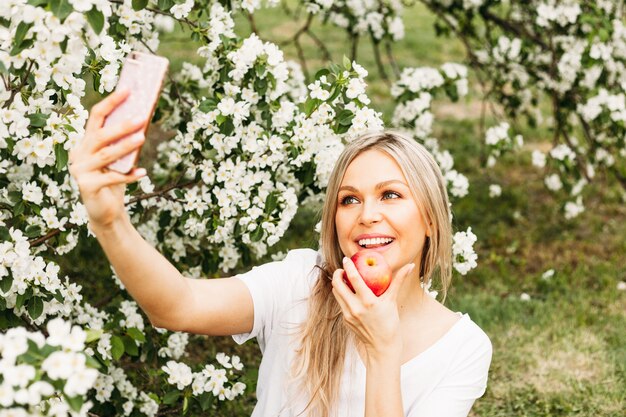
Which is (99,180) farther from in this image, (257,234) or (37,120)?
(257,234)

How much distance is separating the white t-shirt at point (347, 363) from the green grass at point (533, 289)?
62cm

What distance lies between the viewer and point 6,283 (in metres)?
2.70

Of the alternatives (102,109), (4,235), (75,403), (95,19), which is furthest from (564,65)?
(75,403)

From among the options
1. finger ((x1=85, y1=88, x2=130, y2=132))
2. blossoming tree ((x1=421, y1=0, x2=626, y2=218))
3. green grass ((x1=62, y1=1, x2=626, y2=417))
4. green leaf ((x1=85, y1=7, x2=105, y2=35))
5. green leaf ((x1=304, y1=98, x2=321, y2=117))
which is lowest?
green grass ((x1=62, y1=1, x2=626, y2=417))

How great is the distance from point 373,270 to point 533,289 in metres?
3.28

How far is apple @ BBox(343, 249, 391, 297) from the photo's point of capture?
7.64 feet

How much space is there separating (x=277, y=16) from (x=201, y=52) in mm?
8408

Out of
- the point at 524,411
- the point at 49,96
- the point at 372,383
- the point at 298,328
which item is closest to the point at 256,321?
the point at 298,328

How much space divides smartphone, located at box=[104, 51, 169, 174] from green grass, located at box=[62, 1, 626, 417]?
1.63 m

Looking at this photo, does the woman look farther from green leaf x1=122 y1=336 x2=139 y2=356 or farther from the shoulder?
green leaf x1=122 y1=336 x2=139 y2=356

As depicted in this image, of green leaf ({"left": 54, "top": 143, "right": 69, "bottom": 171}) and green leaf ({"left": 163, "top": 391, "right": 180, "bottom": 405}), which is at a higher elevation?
green leaf ({"left": 54, "top": 143, "right": 69, "bottom": 171})

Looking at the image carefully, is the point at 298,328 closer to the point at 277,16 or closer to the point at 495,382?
the point at 495,382

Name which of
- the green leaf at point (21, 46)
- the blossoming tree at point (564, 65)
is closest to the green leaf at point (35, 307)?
the green leaf at point (21, 46)

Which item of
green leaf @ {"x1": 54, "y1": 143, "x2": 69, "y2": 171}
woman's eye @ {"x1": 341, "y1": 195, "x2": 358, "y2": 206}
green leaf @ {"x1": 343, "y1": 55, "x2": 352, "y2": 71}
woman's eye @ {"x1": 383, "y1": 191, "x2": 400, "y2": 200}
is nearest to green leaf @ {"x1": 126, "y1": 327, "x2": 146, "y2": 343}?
green leaf @ {"x1": 54, "y1": 143, "x2": 69, "y2": 171}
